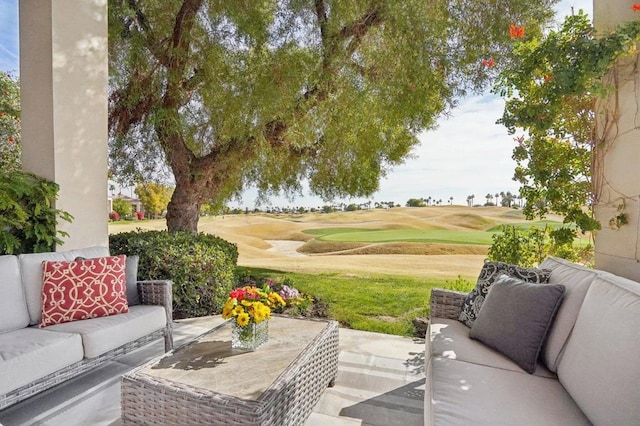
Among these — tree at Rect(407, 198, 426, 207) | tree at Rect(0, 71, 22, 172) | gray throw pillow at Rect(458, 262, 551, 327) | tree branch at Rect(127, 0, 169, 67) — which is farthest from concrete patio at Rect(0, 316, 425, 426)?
tree branch at Rect(127, 0, 169, 67)

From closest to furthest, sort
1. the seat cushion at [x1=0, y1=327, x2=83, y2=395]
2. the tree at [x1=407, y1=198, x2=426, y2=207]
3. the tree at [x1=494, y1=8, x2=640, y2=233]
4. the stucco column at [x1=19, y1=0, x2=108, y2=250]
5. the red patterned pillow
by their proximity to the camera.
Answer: the seat cushion at [x1=0, y1=327, x2=83, y2=395], the tree at [x1=494, y1=8, x2=640, y2=233], the red patterned pillow, the stucco column at [x1=19, y1=0, x2=108, y2=250], the tree at [x1=407, y1=198, x2=426, y2=207]

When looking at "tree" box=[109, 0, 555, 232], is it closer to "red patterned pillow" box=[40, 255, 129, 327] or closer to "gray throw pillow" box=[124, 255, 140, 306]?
"gray throw pillow" box=[124, 255, 140, 306]

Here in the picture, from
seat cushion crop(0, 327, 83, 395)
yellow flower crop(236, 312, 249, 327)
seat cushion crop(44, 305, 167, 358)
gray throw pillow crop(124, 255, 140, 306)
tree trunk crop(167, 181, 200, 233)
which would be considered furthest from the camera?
tree trunk crop(167, 181, 200, 233)

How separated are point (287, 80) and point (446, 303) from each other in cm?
279

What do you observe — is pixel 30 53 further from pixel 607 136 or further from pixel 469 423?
pixel 607 136

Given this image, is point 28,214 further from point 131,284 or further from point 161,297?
point 161,297

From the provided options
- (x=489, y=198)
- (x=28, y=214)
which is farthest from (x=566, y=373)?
(x=28, y=214)

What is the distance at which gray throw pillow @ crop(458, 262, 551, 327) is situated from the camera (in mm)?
2486

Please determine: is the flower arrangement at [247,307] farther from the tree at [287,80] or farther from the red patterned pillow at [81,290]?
the tree at [287,80]

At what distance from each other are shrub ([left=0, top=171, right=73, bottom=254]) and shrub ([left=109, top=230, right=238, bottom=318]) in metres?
0.83

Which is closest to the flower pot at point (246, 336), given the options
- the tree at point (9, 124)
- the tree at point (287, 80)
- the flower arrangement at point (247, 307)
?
the flower arrangement at point (247, 307)

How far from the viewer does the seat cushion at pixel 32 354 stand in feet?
6.79

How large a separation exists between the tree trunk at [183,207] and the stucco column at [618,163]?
4.33 meters

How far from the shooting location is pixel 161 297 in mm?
3160
